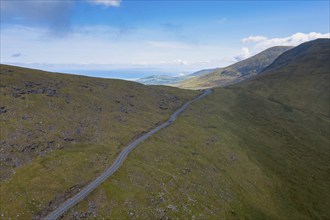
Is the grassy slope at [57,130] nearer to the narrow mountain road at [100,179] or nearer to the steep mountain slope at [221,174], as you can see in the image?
the narrow mountain road at [100,179]

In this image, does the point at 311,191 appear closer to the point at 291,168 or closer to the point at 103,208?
the point at 291,168

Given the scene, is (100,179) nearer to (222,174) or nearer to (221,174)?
(221,174)

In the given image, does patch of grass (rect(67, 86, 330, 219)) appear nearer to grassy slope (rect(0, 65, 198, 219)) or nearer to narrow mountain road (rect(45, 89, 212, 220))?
narrow mountain road (rect(45, 89, 212, 220))

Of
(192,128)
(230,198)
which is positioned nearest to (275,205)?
(230,198)

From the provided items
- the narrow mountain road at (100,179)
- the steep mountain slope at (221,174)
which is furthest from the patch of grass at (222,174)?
the narrow mountain road at (100,179)

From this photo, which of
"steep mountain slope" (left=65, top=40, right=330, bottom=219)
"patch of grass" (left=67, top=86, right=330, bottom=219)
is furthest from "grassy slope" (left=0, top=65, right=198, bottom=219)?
"steep mountain slope" (left=65, top=40, right=330, bottom=219)

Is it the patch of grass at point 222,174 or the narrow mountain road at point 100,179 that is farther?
the patch of grass at point 222,174

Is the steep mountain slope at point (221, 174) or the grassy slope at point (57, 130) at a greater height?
the grassy slope at point (57, 130)
